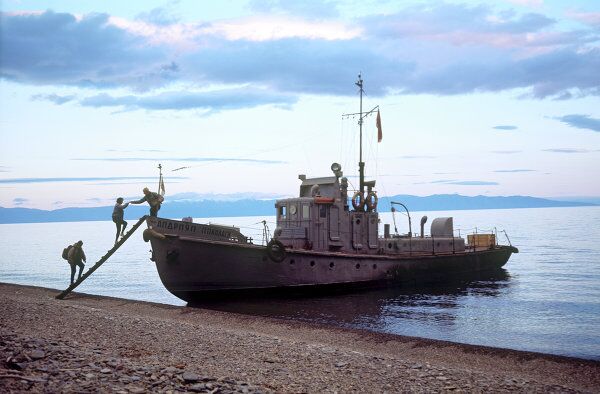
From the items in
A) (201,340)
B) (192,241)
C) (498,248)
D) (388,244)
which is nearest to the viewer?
(201,340)

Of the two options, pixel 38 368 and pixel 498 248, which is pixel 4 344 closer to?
pixel 38 368

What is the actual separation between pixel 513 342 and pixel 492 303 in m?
9.71

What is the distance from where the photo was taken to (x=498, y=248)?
4144 cm

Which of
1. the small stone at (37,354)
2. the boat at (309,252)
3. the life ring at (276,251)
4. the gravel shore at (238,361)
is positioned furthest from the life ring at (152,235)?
the small stone at (37,354)

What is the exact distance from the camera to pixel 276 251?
25.5m

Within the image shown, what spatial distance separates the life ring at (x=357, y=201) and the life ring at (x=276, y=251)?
635cm

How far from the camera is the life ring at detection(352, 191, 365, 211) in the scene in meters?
30.1

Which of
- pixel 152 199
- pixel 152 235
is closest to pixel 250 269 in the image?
pixel 152 235

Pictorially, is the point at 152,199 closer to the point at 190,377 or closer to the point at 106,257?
the point at 106,257

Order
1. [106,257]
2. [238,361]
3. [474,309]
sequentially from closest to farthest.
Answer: [238,361] < [106,257] < [474,309]

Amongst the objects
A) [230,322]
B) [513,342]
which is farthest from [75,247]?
[513,342]

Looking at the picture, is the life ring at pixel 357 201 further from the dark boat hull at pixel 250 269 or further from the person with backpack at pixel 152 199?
the person with backpack at pixel 152 199

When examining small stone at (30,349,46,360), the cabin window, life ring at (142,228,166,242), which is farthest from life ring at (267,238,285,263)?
small stone at (30,349,46,360)

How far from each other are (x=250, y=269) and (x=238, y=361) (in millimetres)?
12967
